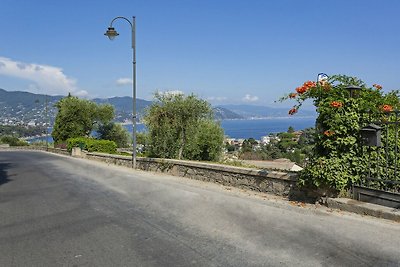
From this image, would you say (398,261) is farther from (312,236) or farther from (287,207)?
(287,207)

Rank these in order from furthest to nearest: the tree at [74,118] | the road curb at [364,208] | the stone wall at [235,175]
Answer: the tree at [74,118], the stone wall at [235,175], the road curb at [364,208]

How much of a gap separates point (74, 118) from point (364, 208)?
1648 inches

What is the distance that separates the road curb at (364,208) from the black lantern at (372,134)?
115 centimetres

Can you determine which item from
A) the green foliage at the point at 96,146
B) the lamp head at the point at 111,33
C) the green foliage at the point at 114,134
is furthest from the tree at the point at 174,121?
the green foliage at the point at 114,134

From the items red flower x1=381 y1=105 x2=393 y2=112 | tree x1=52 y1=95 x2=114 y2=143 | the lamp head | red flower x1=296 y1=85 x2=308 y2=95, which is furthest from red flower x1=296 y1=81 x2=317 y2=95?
tree x1=52 y1=95 x2=114 y2=143

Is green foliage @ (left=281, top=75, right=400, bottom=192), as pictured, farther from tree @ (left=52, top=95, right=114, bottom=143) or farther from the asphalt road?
tree @ (left=52, top=95, right=114, bottom=143)

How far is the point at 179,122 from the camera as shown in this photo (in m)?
16.2

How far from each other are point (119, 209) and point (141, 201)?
0.90 m

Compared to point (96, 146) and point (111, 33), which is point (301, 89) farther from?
point (96, 146)

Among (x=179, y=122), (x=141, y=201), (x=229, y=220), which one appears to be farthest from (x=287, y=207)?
(x=179, y=122)

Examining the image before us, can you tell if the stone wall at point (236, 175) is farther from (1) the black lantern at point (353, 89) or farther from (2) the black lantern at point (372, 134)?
(1) the black lantern at point (353, 89)

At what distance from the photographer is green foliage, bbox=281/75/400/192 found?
22.7ft

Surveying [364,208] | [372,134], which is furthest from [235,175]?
[372,134]

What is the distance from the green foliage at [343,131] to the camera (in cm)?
691
